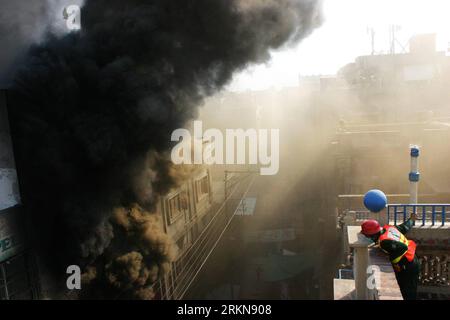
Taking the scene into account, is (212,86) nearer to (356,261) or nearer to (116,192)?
(116,192)

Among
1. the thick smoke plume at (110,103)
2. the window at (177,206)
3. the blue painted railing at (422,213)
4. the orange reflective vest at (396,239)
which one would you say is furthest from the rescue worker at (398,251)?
the window at (177,206)

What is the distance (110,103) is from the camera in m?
7.48

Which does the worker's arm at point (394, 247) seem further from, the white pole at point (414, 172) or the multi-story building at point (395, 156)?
the white pole at point (414, 172)

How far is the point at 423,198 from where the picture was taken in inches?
502

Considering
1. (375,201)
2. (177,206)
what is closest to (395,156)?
(177,206)

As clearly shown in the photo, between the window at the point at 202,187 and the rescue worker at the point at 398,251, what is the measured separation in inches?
442

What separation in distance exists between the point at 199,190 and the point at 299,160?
620cm

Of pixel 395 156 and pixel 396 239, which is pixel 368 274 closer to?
pixel 396 239

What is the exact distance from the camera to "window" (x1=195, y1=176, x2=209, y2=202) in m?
15.8

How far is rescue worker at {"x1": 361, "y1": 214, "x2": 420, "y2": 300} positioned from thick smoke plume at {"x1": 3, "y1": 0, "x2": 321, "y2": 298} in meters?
4.83

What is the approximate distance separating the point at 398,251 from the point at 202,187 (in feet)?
40.8

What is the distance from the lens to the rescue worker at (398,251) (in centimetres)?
459
